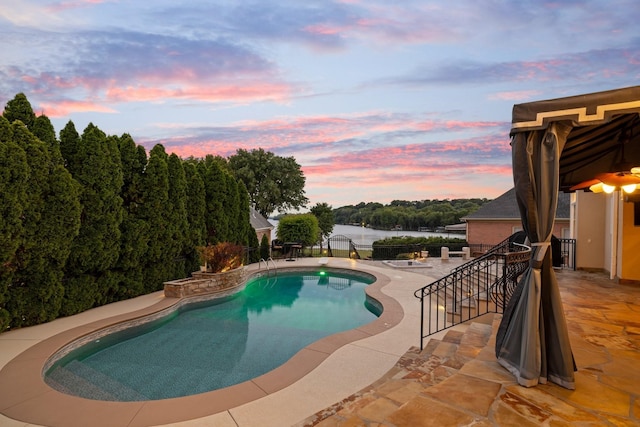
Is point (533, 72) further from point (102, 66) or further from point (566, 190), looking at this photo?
point (102, 66)

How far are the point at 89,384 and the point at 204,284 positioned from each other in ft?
17.8

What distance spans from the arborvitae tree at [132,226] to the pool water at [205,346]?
198 cm

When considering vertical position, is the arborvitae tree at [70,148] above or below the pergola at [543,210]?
above

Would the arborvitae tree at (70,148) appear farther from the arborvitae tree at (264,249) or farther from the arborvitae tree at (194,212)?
the arborvitae tree at (264,249)

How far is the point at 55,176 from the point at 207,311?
5.33 metres

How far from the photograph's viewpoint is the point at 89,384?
5293 millimetres

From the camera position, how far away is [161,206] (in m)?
11.0

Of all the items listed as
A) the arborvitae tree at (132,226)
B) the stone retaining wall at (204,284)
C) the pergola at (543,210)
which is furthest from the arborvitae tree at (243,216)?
the pergola at (543,210)

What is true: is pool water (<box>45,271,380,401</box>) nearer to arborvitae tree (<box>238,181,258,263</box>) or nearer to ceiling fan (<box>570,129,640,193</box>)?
arborvitae tree (<box>238,181,258,263</box>)

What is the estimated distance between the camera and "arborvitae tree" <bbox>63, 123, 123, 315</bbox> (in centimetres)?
829

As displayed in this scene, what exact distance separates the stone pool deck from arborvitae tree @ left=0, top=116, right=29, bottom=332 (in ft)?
3.75

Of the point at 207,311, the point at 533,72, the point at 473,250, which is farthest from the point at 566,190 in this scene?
the point at 473,250

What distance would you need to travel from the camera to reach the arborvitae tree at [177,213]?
37.6 ft

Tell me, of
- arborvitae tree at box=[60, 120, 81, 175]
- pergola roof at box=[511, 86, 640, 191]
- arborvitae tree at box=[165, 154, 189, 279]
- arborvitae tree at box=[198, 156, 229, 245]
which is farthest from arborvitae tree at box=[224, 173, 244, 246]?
pergola roof at box=[511, 86, 640, 191]
